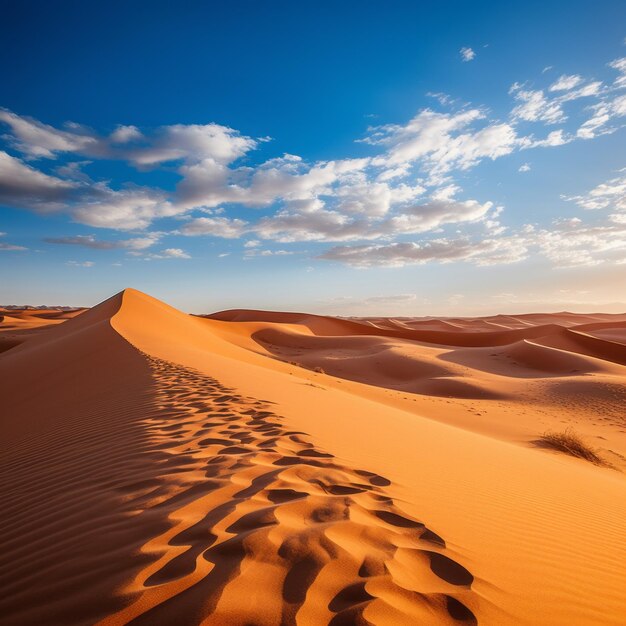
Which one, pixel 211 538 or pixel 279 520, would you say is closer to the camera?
pixel 211 538

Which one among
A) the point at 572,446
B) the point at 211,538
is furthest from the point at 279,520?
the point at 572,446

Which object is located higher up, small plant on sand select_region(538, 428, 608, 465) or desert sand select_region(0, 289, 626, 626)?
desert sand select_region(0, 289, 626, 626)

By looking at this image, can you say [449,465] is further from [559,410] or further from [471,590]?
[559,410]

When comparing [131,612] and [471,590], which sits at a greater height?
[131,612]

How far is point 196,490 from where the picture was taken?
9.29ft

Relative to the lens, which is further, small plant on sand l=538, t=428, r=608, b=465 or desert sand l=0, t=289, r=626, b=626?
small plant on sand l=538, t=428, r=608, b=465

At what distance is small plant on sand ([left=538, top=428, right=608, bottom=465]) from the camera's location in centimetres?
851

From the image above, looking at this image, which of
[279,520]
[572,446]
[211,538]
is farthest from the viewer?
[572,446]

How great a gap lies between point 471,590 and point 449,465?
2.81 m

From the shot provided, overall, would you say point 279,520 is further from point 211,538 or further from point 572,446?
point 572,446

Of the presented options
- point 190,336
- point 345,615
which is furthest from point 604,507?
point 190,336

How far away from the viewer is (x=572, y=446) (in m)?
8.70

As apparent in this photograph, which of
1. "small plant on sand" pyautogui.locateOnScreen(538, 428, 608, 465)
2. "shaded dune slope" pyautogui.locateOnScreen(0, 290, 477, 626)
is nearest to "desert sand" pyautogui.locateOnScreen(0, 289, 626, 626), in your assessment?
"shaded dune slope" pyautogui.locateOnScreen(0, 290, 477, 626)

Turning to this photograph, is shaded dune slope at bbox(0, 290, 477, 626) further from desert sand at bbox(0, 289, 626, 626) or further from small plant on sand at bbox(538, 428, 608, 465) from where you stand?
small plant on sand at bbox(538, 428, 608, 465)
